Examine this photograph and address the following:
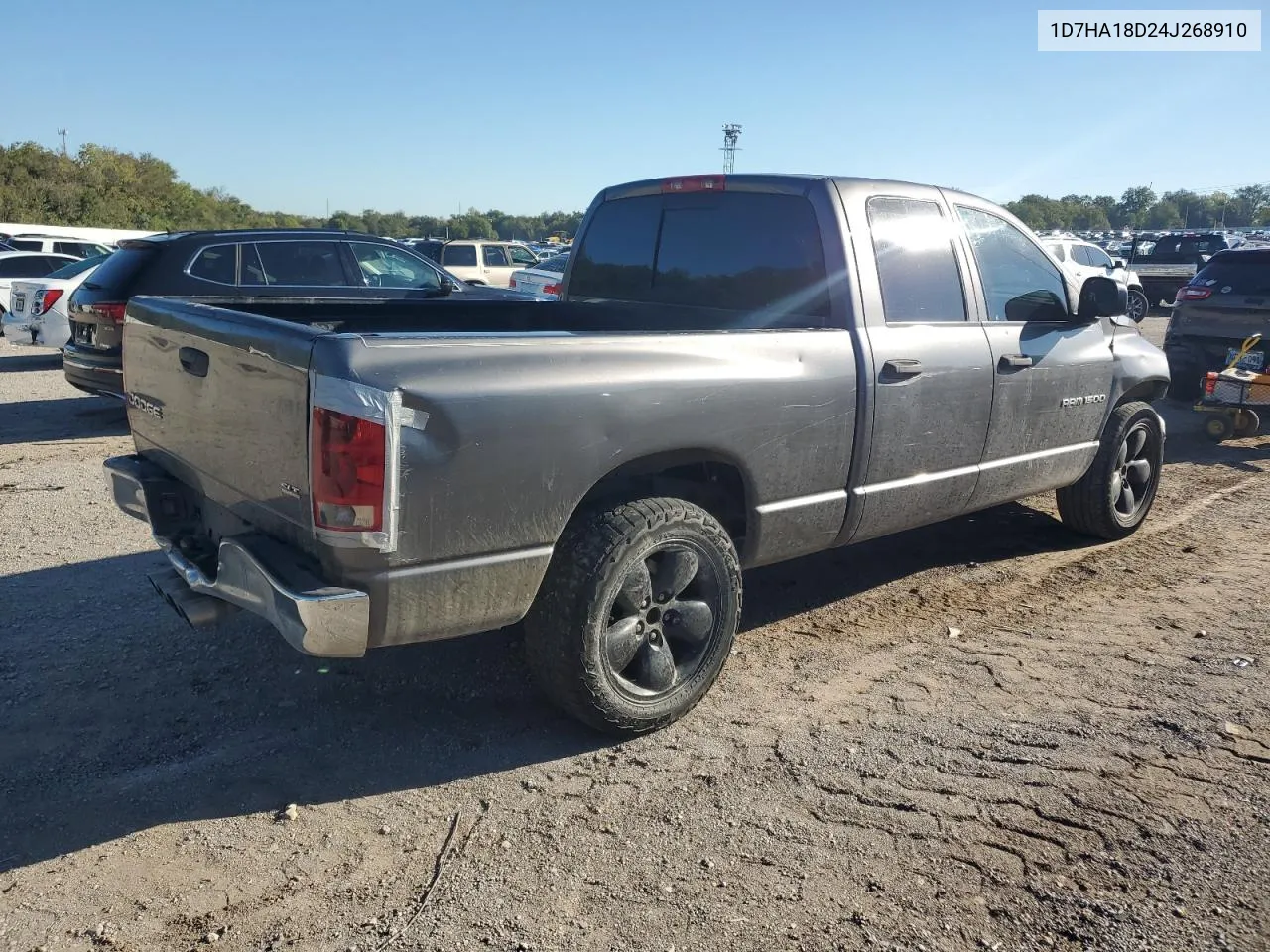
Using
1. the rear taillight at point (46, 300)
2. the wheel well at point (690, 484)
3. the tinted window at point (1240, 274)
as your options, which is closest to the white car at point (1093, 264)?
the tinted window at point (1240, 274)

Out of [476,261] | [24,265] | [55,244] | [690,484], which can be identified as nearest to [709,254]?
[690,484]

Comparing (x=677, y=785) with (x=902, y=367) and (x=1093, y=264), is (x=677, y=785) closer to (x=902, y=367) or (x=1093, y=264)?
(x=902, y=367)

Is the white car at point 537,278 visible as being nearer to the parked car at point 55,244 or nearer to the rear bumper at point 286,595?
the parked car at point 55,244

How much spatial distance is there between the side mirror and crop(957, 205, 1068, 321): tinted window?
117 millimetres

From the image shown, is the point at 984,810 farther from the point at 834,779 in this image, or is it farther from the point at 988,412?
the point at 988,412

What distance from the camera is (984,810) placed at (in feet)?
10.6

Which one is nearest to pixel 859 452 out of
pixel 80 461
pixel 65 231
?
pixel 80 461

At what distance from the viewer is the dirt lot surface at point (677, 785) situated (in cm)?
270

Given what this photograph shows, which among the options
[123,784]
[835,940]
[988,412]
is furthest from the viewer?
[988,412]

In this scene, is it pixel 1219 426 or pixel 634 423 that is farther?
pixel 1219 426

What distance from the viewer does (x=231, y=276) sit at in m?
9.08

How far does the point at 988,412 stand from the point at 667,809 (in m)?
2.63

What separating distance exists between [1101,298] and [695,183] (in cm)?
230

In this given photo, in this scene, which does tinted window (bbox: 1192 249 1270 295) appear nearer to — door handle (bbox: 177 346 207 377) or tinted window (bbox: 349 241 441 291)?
tinted window (bbox: 349 241 441 291)
